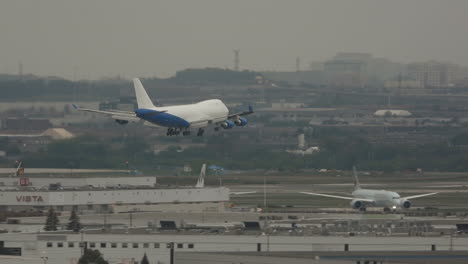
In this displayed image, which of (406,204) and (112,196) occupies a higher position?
(112,196)

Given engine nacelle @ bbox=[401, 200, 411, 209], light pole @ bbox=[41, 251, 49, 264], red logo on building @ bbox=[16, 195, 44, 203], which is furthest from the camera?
engine nacelle @ bbox=[401, 200, 411, 209]

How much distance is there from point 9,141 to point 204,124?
60.2 metres

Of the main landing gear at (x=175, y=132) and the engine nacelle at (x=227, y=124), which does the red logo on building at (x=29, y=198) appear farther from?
the engine nacelle at (x=227, y=124)

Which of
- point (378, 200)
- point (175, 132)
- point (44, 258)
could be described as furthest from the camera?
point (378, 200)

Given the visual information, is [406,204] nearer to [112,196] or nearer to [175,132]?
[175,132]

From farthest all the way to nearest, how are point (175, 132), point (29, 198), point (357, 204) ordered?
→ point (357, 204) < point (175, 132) < point (29, 198)

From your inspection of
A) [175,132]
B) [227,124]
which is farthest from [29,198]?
[227,124]

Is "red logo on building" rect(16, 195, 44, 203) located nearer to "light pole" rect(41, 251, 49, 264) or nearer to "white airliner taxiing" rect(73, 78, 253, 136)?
"white airliner taxiing" rect(73, 78, 253, 136)

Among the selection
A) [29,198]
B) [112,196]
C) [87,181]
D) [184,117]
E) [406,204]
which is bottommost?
[406,204]

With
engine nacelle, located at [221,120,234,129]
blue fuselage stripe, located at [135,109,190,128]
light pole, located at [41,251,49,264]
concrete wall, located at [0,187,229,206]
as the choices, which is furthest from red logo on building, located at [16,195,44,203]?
light pole, located at [41,251,49,264]

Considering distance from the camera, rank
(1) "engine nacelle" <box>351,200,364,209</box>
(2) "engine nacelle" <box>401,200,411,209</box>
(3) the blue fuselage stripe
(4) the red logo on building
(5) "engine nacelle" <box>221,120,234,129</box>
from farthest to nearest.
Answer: (1) "engine nacelle" <box>351,200,364,209</box>
(2) "engine nacelle" <box>401,200,411,209</box>
(3) the blue fuselage stripe
(5) "engine nacelle" <box>221,120,234,129</box>
(4) the red logo on building

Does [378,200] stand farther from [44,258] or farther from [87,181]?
[44,258]

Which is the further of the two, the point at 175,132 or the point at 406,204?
the point at 406,204

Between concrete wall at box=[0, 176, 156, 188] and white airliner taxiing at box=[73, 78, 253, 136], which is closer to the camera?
white airliner taxiing at box=[73, 78, 253, 136]
